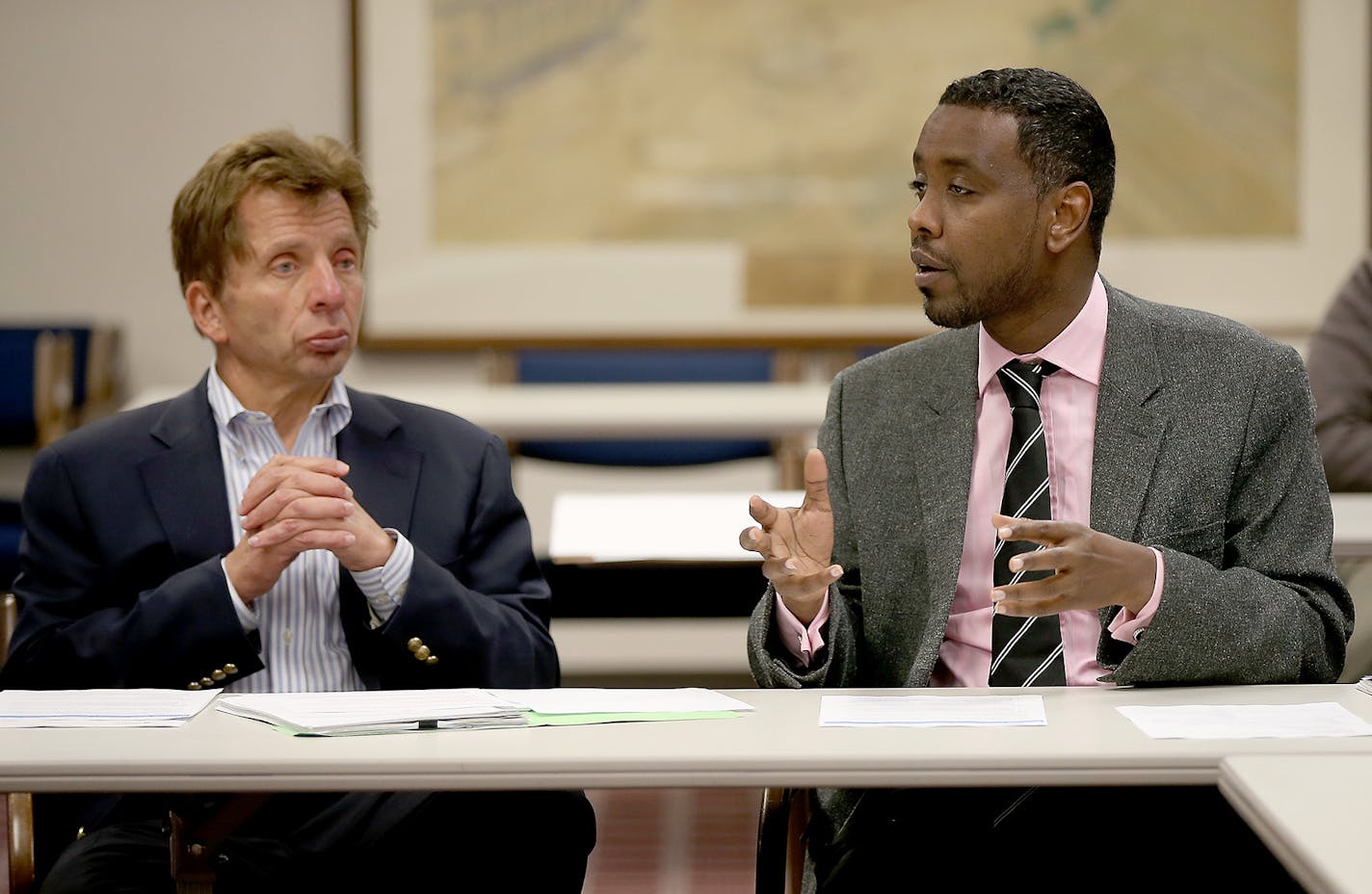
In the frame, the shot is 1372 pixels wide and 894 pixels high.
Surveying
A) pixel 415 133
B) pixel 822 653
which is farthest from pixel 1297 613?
pixel 415 133

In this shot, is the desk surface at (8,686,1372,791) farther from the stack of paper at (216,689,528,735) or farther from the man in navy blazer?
the man in navy blazer

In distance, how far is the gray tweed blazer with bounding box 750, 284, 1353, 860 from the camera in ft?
5.64

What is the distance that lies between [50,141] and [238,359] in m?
3.77

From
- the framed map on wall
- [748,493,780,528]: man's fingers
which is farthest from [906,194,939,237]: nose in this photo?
the framed map on wall

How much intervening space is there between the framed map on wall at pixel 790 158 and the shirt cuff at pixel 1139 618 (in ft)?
12.5

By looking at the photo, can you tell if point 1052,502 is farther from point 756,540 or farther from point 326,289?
point 326,289

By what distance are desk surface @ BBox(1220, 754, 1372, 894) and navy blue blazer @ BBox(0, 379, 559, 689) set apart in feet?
2.98

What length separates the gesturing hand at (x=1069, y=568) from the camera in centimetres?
155

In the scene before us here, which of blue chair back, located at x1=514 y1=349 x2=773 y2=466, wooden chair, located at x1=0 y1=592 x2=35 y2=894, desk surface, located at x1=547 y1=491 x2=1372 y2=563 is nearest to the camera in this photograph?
wooden chair, located at x1=0 y1=592 x2=35 y2=894

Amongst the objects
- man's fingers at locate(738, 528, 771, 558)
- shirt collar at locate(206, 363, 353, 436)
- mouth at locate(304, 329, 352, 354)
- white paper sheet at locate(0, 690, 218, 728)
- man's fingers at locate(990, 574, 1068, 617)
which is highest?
mouth at locate(304, 329, 352, 354)

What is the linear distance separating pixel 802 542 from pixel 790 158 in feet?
12.8

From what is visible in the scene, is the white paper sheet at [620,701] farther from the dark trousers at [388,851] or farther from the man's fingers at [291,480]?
the man's fingers at [291,480]

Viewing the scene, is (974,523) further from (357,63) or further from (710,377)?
(357,63)

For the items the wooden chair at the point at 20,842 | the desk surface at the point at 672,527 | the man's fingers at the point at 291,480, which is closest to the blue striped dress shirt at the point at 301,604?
the man's fingers at the point at 291,480
